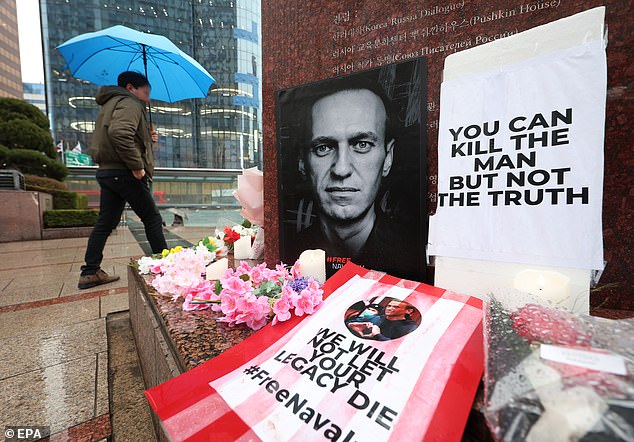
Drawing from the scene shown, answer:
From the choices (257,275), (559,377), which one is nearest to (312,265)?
(257,275)

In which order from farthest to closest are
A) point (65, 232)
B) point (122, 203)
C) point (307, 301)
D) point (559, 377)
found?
point (65, 232) < point (122, 203) < point (307, 301) < point (559, 377)

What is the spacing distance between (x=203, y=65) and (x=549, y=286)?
36.5m

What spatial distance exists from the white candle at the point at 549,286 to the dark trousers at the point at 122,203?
8.91 ft

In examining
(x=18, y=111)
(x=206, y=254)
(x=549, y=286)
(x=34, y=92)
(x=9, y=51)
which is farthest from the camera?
(x=34, y=92)

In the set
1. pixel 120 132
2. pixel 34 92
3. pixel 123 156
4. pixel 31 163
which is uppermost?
pixel 34 92

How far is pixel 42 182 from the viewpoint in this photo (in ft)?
31.8

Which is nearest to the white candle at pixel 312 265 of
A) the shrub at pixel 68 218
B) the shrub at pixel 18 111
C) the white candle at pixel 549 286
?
the white candle at pixel 549 286

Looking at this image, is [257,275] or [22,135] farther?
[22,135]

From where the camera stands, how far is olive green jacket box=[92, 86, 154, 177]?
2680 mm

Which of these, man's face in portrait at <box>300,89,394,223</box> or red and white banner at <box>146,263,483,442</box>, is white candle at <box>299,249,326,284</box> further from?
red and white banner at <box>146,263,483,442</box>

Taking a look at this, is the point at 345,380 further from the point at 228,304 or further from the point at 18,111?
the point at 18,111

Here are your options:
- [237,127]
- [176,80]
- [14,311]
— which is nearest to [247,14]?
[237,127]

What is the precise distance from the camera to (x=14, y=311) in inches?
100

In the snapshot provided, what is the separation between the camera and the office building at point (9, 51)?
37219 mm
